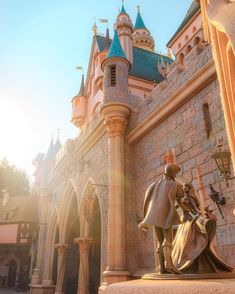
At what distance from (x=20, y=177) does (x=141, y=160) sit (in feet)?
97.9

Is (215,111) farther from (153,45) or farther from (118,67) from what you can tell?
(153,45)

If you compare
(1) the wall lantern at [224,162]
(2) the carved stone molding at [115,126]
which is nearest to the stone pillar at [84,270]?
(2) the carved stone molding at [115,126]

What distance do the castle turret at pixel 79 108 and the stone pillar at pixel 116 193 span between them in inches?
443

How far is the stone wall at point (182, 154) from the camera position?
564 centimetres

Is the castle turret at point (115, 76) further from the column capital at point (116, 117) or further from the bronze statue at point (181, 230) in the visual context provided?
the bronze statue at point (181, 230)

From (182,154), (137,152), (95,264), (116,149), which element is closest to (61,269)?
(95,264)

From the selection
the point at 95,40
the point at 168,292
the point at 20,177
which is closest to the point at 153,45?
the point at 95,40

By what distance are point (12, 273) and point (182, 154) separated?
25.1m

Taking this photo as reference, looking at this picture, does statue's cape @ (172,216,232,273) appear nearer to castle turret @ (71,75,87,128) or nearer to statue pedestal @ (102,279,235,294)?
statue pedestal @ (102,279,235,294)

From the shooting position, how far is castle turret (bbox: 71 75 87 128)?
21.2m

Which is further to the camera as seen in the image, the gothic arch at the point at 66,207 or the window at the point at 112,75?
the gothic arch at the point at 66,207

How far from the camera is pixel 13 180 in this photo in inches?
1390

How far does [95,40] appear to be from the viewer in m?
21.7

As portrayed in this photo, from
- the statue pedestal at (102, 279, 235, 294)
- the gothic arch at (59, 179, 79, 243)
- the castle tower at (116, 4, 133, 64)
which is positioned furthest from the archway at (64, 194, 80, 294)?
the statue pedestal at (102, 279, 235, 294)
